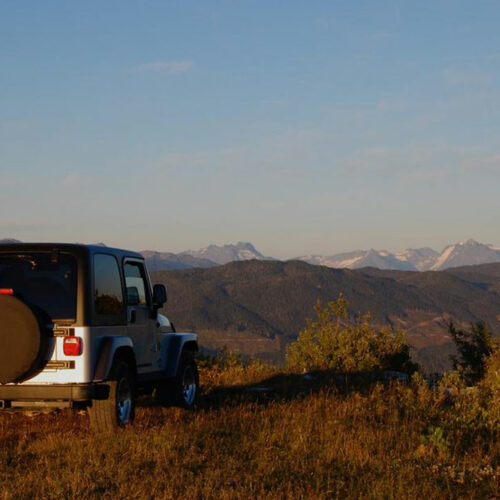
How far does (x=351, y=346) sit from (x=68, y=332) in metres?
15.3

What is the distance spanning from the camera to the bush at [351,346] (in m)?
22.4

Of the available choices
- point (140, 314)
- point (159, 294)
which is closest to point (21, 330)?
point (140, 314)

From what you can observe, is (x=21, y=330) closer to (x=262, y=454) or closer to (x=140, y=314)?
(x=140, y=314)

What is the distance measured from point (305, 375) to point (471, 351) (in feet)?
33.0

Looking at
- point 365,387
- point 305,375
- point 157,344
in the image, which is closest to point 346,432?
point 157,344

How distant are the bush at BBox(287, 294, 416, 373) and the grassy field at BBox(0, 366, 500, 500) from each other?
10.3 meters

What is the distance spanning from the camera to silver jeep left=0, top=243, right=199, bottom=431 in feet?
28.5

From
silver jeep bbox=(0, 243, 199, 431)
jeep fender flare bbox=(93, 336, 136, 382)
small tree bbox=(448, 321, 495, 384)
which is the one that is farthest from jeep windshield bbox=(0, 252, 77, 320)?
small tree bbox=(448, 321, 495, 384)

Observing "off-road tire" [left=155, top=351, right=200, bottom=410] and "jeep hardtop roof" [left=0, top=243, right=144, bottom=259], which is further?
"off-road tire" [left=155, top=351, right=200, bottom=410]

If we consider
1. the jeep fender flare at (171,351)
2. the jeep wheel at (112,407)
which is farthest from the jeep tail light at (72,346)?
the jeep fender flare at (171,351)

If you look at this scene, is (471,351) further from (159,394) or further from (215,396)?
(159,394)

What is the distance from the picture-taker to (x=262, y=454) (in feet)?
27.9

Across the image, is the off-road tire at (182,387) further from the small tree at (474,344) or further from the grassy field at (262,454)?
the small tree at (474,344)

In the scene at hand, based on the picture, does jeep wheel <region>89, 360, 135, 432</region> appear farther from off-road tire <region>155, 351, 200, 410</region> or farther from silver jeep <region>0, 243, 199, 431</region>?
off-road tire <region>155, 351, 200, 410</region>
